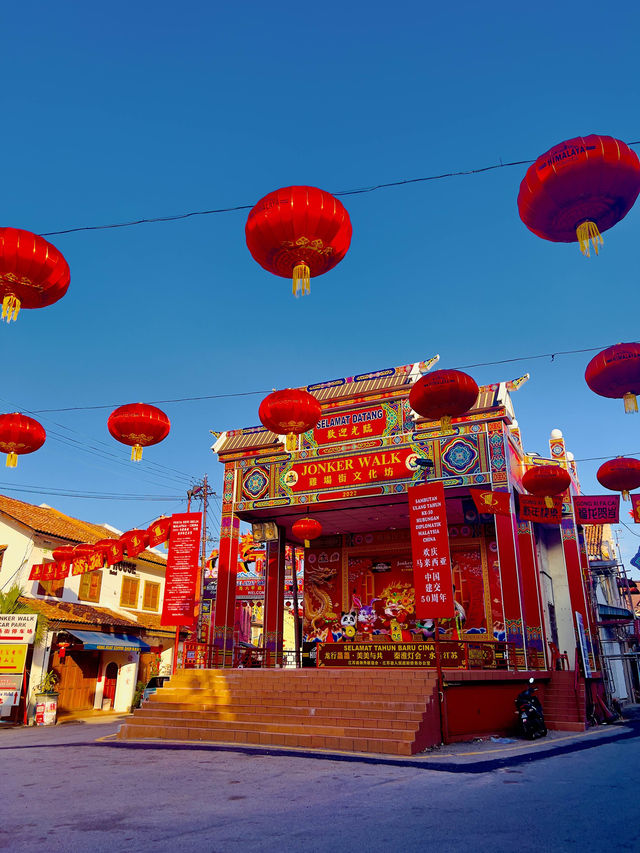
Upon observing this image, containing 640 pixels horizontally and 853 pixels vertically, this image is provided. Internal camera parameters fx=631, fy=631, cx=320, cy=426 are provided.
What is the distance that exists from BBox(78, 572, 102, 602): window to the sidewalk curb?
13.1m

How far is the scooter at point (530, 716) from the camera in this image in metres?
11.9

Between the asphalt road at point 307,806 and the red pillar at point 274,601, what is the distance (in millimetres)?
10036

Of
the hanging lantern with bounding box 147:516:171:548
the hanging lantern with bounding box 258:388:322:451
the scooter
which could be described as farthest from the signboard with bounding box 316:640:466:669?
the hanging lantern with bounding box 147:516:171:548

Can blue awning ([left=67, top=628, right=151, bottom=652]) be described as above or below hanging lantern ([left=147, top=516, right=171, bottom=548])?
below

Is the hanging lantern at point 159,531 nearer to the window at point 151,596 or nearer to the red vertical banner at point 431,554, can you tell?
the red vertical banner at point 431,554

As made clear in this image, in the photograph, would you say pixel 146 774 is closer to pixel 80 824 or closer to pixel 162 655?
pixel 80 824

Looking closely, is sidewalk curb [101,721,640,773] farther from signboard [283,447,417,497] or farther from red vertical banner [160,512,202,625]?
signboard [283,447,417,497]

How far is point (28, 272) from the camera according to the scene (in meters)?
7.05

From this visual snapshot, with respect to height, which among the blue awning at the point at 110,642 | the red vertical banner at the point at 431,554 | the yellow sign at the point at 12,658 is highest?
the red vertical banner at the point at 431,554

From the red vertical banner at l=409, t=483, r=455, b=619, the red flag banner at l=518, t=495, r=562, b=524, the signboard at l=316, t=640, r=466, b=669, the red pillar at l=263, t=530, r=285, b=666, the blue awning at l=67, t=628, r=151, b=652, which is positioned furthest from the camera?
the blue awning at l=67, t=628, r=151, b=652

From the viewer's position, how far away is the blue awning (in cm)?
2208

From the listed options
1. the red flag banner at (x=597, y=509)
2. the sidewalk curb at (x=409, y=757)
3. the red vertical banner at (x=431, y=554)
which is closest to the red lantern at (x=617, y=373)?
the red vertical banner at (x=431, y=554)

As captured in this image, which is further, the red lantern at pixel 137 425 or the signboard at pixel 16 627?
the signboard at pixel 16 627

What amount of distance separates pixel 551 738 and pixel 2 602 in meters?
15.6
